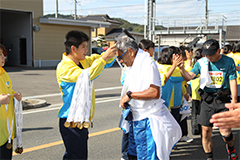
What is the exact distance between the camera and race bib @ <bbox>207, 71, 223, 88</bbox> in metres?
4.00

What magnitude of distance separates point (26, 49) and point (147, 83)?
22.0 meters

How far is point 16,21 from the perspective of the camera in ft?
77.7

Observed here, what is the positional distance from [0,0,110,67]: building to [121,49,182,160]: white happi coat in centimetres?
2024

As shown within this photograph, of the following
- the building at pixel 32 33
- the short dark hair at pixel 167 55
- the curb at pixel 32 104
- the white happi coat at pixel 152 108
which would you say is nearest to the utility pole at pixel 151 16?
the building at pixel 32 33

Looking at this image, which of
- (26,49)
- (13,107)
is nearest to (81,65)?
(13,107)

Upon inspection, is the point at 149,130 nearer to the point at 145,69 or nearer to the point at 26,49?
the point at 145,69

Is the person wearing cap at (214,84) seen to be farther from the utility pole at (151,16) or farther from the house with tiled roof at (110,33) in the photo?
the house with tiled roof at (110,33)

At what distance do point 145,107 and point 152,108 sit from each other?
8cm

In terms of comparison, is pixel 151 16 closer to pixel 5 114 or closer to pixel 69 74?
pixel 69 74

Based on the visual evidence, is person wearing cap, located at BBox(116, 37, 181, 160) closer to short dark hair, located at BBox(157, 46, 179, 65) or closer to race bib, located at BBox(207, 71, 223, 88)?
race bib, located at BBox(207, 71, 223, 88)


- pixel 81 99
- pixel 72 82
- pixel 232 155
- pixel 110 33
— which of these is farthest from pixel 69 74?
pixel 110 33

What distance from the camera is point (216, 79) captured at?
403 cm

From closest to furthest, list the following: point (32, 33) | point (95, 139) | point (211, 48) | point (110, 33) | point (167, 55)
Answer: point (211, 48) < point (167, 55) < point (95, 139) < point (32, 33) < point (110, 33)

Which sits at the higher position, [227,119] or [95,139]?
[227,119]
